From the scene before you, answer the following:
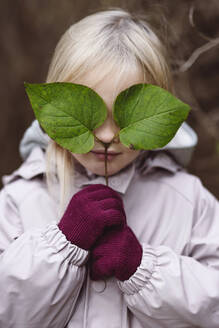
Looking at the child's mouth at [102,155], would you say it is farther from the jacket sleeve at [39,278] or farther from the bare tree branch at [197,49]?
the bare tree branch at [197,49]

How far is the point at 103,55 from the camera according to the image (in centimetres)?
101

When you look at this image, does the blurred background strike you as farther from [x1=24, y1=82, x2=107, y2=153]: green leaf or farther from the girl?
[x1=24, y1=82, x2=107, y2=153]: green leaf

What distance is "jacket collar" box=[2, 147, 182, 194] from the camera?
1.14 m

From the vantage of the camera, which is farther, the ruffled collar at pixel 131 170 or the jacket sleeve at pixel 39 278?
the ruffled collar at pixel 131 170

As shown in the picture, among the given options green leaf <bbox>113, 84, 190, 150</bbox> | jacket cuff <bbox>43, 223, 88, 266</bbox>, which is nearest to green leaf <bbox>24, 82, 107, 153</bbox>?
green leaf <bbox>113, 84, 190, 150</bbox>

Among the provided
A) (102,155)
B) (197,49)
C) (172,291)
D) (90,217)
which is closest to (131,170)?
(102,155)

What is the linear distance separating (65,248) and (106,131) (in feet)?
0.99

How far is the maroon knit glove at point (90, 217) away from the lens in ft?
3.14

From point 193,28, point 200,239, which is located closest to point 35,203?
point 200,239

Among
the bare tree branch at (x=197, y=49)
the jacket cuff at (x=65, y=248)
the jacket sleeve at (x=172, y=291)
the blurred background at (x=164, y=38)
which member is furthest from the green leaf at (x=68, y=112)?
the bare tree branch at (x=197, y=49)

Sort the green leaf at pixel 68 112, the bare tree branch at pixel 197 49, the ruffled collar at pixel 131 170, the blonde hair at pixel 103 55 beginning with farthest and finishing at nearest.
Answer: the bare tree branch at pixel 197 49
the ruffled collar at pixel 131 170
the blonde hair at pixel 103 55
the green leaf at pixel 68 112

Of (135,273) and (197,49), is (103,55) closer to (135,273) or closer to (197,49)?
(135,273)

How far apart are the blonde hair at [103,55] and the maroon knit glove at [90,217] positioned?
0.47 feet

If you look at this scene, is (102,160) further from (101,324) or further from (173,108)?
(101,324)
